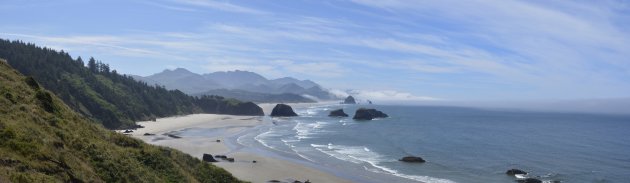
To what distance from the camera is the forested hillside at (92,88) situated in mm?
110000

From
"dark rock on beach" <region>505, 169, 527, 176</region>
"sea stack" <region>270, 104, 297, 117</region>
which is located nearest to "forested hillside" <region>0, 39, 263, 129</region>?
"sea stack" <region>270, 104, 297, 117</region>

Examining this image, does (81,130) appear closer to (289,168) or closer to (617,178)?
(289,168)

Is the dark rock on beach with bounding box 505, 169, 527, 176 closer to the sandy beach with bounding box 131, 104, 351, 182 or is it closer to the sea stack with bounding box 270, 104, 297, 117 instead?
the sandy beach with bounding box 131, 104, 351, 182

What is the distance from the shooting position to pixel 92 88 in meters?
130

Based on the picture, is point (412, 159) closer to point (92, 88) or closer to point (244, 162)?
point (244, 162)

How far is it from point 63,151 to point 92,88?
381 feet

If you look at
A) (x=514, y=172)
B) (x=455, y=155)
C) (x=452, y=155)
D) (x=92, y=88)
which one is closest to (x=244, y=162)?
(x=452, y=155)

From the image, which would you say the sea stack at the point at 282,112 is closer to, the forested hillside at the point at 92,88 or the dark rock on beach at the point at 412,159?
the forested hillside at the point at 92,88

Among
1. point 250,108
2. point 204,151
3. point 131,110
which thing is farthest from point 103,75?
point 204,151

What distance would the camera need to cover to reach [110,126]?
109 meters

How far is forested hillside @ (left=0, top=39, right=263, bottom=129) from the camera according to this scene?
11000 cm

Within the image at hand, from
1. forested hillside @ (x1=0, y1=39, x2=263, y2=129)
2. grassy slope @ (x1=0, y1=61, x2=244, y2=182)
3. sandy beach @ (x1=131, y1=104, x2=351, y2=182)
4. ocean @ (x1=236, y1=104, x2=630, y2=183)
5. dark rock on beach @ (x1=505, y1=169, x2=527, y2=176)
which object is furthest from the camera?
forested hillside @ (x1=0, y1=39, x2=263, y2=129)

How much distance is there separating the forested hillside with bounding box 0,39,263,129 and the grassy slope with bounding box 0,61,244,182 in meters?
79.3

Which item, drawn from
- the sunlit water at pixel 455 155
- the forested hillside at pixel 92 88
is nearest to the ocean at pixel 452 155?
the sunlit water at pixel 455 155
